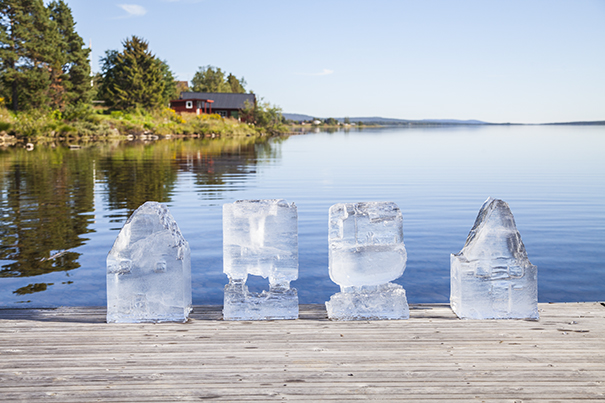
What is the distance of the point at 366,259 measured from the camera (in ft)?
12.6

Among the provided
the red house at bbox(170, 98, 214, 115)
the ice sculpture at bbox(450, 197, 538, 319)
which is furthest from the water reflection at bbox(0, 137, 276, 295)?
the red house at bbox(170, 98, 214, 115)

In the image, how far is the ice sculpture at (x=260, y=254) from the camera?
3826 millimetres

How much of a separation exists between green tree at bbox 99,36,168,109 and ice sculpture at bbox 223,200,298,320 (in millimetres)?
57739

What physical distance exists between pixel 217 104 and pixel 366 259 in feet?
271

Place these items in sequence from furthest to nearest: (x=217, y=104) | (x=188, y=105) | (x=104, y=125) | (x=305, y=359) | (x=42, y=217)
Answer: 1. (x=217, y=104)
2. (x=188, y=105)
3. (x=104, y=125)
4. (x=42, y=217)
5. (x=305, y=359)

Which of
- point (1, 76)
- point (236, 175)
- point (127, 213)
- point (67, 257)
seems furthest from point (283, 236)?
point (1, 76)

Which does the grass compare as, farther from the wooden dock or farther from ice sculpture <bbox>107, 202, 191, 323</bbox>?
the wooden dock

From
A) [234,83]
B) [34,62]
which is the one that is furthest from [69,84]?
[234,83]

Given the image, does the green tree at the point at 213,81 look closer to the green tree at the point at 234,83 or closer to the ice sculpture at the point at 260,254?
the green tree at the point at 234,83

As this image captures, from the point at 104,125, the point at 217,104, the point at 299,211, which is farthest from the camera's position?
the point at 217,104

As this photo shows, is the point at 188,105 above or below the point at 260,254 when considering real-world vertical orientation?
above

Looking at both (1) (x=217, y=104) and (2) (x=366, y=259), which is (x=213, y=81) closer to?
(1) (x=217, y=104)

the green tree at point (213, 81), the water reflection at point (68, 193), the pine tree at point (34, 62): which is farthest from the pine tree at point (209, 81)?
the water reflection at point (68, 193)

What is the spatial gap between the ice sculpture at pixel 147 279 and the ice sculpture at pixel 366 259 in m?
1.13
